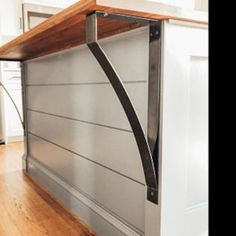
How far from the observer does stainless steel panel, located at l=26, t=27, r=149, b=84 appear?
3.49ft

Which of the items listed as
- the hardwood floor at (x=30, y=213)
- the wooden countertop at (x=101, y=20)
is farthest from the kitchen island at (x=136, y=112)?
the hardwood floor at (x=30, y=213)

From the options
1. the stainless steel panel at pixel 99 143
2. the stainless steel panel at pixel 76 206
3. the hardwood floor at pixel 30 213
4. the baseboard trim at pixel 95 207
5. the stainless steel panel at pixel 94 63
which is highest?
the stainless steel panel at pixel 94 63

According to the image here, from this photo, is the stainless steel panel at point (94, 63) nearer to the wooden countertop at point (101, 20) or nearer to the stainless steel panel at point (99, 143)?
the wooden countertop at point (101, 20)

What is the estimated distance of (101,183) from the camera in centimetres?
141

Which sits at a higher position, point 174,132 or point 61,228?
point 174,132

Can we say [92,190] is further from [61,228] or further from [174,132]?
[174,132]

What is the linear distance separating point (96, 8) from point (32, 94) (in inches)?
68.1

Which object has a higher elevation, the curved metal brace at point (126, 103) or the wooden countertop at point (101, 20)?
the wooden countertop at point (101, 20)

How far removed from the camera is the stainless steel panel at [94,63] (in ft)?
3.49

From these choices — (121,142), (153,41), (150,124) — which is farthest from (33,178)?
(153,41)

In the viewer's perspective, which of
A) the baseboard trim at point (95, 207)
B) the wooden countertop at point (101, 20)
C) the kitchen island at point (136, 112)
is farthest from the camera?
the baseboard trim at point (95, 207)

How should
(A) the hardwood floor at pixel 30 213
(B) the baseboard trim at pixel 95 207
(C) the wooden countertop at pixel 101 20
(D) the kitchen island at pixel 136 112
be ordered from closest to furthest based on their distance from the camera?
1. (C) the wooden countertop at pixel 101 20
2. (D) the kitchen island at pixel 136 112
3. (B) the baseboard trim at pixel 95 207
4. (A) the hardwood floor at pixel 30 213

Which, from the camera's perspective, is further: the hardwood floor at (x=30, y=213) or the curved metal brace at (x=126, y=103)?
the hardwood floor at (x=30, y=213)
